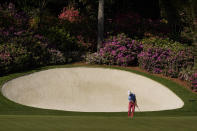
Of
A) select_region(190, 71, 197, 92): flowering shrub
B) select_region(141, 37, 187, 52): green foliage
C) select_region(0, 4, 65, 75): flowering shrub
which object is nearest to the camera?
select_region(190, 71, 197, 92): flowering shrub

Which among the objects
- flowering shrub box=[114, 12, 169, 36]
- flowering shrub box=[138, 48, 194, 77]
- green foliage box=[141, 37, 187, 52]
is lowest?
flowering shrub box=[138, 48, 194, 77]

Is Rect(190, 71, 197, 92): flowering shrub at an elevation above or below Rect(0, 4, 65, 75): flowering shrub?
below

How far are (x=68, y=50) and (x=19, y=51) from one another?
533 cm

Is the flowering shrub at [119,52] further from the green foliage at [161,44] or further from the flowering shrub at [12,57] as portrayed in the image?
the flowering shrub at [12,57]

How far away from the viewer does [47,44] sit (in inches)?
1116

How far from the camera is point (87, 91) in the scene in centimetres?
2366

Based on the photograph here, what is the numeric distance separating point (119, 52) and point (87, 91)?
5441 mm

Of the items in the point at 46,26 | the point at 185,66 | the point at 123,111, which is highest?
the point at 46,26

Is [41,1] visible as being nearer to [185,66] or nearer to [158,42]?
[158,42]

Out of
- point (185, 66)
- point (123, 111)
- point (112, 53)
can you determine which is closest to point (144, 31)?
point (112, 53)

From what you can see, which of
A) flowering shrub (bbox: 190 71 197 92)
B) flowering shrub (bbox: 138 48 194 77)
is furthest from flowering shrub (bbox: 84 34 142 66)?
flowering shrub (bbox: 190 71 197 92)

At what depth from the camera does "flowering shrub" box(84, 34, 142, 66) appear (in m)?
27.9

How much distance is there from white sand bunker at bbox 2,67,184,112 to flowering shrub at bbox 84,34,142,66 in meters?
1.66

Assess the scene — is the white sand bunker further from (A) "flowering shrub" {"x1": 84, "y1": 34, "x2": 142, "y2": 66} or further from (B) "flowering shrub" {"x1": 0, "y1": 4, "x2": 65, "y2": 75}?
(A) "flowering shrub" {"x1": 84, "y1": 34, "x2": 142, "y2": 66}
